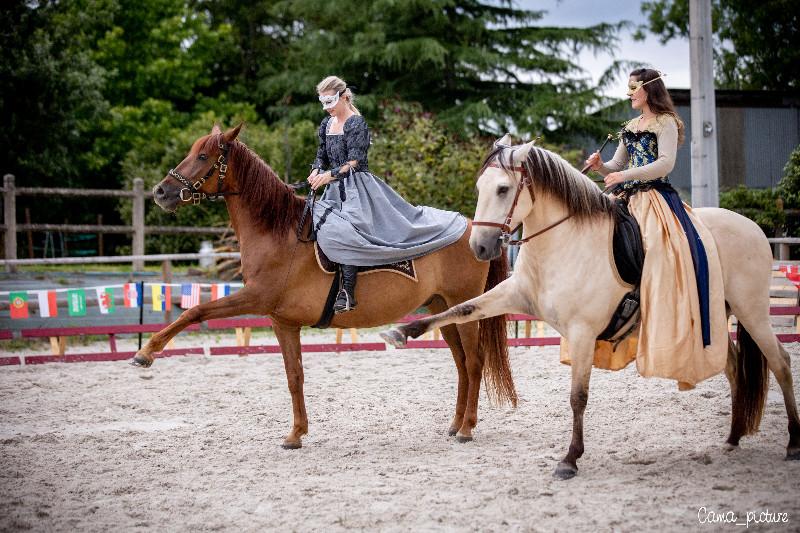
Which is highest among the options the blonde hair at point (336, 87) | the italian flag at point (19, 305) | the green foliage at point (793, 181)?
the green foliage at point (793, 181)

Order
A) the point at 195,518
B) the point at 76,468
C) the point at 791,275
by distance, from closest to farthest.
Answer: the point at 195,518 < the point at 76,468 < the point at 791,275

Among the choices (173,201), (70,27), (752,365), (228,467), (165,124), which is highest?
(70,27)

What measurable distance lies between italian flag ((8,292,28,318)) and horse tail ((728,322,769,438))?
7784 millimetres

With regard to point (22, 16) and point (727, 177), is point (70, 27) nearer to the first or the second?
point (22, 16)

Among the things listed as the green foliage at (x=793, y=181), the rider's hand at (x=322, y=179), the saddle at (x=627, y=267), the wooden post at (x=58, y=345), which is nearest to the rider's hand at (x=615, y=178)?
the saddle at (x=627, y=267)

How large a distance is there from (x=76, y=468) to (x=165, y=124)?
22.6 metres

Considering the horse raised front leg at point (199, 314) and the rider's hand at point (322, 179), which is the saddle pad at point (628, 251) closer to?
the rider's hand at point (322, 179)

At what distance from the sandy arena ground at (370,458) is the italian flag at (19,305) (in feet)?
3.95

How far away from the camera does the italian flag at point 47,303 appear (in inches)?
384

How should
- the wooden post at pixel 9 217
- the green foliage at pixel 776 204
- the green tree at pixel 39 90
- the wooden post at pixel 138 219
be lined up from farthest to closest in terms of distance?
the green tree at pixel 39 90, the green foliage at pixel 776 204, the wooden post at pixel 138 219, the wooden post at pixel 9 217

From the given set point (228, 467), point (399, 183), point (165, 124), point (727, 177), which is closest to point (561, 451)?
point (228, 467)

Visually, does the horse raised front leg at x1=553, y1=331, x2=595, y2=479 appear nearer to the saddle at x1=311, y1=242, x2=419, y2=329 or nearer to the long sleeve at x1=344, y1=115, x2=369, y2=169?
the saddle at x1=311, y1=242, x2=419, y2=329

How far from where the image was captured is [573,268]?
5.00 m

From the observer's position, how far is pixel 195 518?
4316 mm
